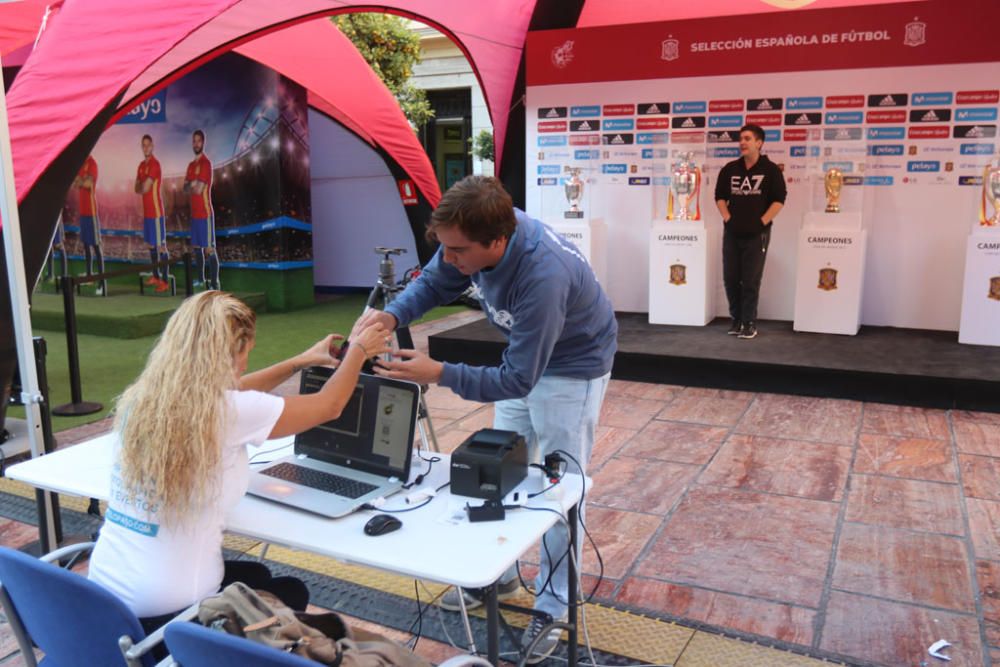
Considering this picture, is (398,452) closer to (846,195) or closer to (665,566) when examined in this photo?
(665,566)

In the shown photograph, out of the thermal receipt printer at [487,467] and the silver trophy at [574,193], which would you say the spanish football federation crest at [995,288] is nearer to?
the silver trophy at [574,193]

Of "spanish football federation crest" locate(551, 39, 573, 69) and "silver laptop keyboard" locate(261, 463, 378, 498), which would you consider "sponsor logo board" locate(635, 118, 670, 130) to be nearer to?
"spanish football federation crest" locate(551, 39, 573, 69)

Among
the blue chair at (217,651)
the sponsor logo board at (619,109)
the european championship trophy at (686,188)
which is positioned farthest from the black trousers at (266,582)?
the sponsor logo board at (619,109)

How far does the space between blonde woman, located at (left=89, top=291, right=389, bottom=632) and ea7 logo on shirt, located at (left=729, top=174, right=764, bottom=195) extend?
17.8 ft

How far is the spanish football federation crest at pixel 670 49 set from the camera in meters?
7.36

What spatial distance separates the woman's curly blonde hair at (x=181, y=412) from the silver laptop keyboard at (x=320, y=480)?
444mm

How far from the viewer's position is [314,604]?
2.95 m

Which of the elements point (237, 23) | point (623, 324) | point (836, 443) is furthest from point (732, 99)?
point (237, 23)

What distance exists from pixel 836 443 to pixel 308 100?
771 centimetres

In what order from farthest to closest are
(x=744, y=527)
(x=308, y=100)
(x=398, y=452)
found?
1. (x=308, y=100)
2. (x=744, y=527)
3. (x=398, y=452)

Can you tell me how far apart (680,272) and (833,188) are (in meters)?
1.40

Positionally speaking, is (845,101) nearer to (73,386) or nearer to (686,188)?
(686,188)

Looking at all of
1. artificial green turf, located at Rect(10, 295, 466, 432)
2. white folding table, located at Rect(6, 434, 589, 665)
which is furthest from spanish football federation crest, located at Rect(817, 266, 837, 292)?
white folding table, located at Rect(6, 434, 589, 665)

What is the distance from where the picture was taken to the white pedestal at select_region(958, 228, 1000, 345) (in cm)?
603
